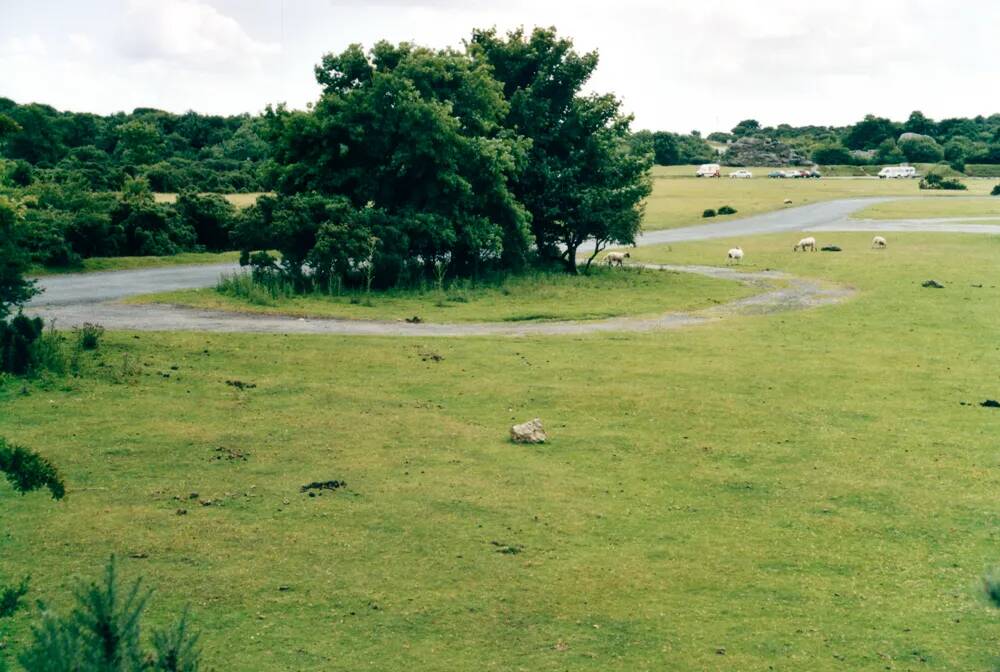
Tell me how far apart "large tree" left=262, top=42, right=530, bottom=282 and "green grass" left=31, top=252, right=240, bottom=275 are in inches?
333

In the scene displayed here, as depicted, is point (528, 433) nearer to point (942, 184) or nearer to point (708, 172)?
point (942, 184)

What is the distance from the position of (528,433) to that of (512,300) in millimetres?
17653

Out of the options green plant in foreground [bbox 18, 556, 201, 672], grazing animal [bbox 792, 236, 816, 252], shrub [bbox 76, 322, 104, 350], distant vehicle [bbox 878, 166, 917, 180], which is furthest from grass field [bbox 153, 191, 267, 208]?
distant vehicle [bbox 878, 166, 917, 180]

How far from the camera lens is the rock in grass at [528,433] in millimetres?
16828

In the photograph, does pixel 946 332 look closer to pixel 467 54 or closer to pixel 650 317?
pixel 650 317

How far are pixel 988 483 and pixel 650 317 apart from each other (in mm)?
17044

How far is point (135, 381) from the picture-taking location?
65.8 feet

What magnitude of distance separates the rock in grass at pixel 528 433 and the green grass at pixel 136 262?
26.5m

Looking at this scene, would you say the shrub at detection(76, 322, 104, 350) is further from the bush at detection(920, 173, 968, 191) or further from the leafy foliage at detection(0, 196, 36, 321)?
the bush at detection(920, 173, 968, 191)

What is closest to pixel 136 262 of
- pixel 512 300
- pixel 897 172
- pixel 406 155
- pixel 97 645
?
pixel 406 155

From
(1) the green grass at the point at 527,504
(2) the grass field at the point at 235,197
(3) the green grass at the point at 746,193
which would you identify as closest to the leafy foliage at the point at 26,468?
(1) the green grass at the point at 527,504

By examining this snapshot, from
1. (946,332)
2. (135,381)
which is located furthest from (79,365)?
(946,332)

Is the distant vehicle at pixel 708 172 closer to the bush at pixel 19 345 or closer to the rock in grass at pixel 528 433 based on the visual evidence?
the bush at pixel 19 345

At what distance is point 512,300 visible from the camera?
1348 inches
